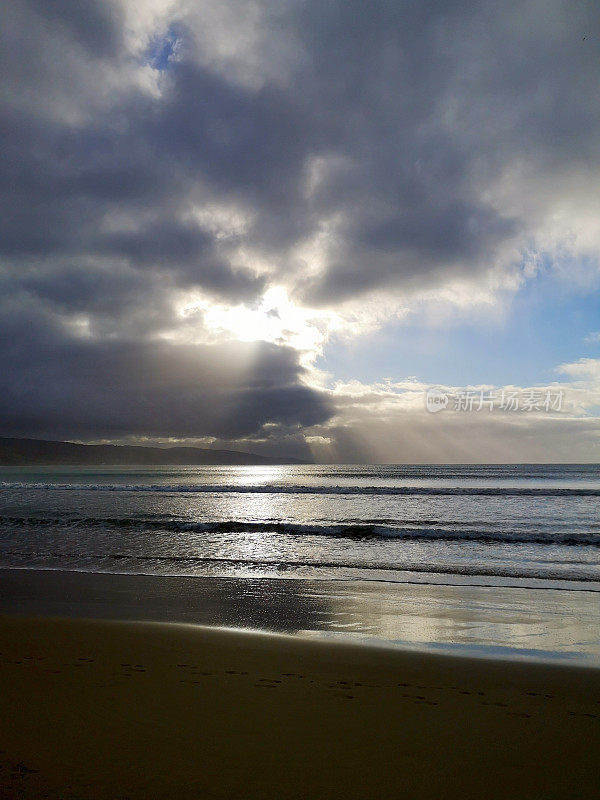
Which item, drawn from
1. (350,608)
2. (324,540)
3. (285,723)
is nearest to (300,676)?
(285,723)

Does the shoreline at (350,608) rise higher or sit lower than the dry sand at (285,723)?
lower

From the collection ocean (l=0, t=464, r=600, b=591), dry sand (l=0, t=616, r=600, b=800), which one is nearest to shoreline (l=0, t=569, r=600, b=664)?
dry sand (l=0, t=616, r=600, b=800)

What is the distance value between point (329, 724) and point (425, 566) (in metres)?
9.44

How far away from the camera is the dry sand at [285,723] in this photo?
141 inches

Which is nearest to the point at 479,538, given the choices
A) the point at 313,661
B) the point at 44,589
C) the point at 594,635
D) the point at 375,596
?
the point at 375,596

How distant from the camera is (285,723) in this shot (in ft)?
14.9

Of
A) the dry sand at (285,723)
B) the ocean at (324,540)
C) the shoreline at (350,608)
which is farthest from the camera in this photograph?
the ocean at (324,540)

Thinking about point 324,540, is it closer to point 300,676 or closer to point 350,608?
point 350,608

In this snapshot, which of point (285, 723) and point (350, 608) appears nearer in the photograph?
point (285, 723)

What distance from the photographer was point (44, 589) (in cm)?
1060

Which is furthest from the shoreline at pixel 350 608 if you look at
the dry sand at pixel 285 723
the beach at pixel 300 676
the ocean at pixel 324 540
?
the ocean at pixel 324 540

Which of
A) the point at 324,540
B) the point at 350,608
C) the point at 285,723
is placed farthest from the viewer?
the point at 324,540

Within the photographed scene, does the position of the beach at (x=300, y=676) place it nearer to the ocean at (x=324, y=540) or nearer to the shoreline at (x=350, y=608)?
the shoreline at (x=350, y=608)

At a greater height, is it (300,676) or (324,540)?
(300,676)
